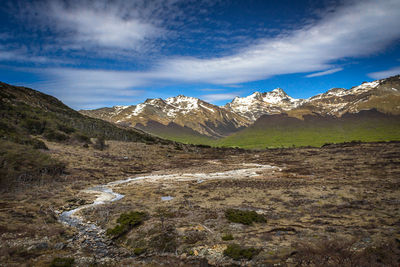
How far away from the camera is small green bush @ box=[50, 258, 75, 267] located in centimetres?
1311

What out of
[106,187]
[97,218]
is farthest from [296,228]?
[106,187]

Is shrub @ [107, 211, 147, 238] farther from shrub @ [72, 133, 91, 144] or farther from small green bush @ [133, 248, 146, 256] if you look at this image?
shrub @ [72, 133, 91, 144]

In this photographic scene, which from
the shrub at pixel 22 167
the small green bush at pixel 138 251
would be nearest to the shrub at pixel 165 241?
the small green bush at pixel 138 251

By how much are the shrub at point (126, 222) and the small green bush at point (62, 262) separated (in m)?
4.37

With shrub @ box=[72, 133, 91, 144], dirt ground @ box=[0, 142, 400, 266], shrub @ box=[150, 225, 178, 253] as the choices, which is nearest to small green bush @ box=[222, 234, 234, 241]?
dirt ground @ box=[0, 142, 400, 266]

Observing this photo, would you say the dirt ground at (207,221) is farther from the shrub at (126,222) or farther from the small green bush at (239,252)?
the shrub at (126,222)

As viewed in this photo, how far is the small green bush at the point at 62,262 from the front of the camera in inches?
516

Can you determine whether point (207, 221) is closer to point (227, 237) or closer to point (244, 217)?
point (244, 217)

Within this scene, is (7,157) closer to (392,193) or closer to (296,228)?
(296,228)

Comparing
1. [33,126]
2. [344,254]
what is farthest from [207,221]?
[33,126]

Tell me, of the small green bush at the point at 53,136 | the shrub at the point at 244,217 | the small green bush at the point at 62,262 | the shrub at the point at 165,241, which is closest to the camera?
the small green bush at the point at 62,262

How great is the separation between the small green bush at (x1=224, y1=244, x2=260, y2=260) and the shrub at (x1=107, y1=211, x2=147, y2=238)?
8719 millimetres

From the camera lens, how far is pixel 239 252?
1411 centimetres

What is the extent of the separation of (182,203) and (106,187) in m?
18.0
